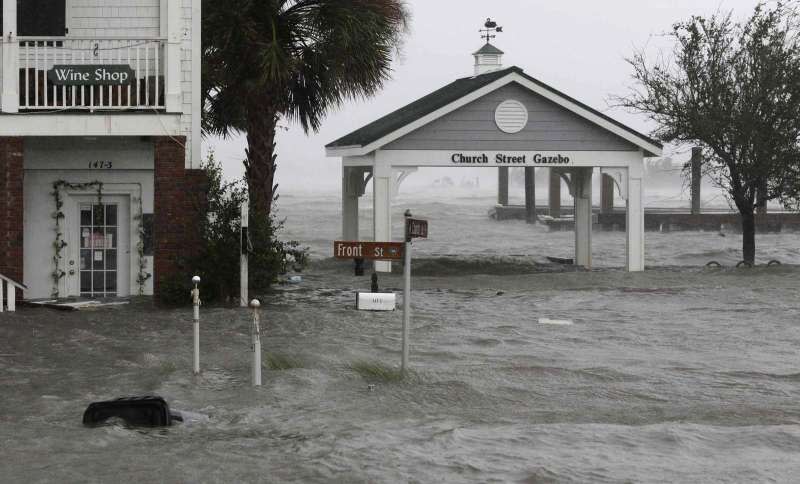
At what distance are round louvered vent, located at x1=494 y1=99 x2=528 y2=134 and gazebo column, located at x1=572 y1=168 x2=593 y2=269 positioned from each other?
15.2ft

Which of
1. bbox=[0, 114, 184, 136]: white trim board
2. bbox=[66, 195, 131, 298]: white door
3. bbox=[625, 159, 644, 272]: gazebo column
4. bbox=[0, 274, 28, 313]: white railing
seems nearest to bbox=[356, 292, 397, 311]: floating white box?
bbox=[66, 195, 131, 298]: white door

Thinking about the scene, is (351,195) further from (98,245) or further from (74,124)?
(74,124)

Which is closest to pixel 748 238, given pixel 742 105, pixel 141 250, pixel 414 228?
pixel 742 105

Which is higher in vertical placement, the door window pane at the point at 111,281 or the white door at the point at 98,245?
the white door at the point at 98,245

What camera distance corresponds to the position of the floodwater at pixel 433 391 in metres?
10.7

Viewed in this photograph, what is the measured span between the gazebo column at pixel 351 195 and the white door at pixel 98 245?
43.1 feet

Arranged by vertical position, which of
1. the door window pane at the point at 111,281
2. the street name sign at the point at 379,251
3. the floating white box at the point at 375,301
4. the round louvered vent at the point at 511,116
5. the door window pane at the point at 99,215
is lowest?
the floating white box at the point at 375,301

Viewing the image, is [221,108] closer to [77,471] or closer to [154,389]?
[154,389]

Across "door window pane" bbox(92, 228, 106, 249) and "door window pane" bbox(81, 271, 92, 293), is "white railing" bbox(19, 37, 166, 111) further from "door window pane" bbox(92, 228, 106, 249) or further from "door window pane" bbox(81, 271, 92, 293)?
"door window pane" bbox(81, 271, 92, 293)

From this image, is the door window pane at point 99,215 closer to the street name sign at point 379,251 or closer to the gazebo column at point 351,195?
the street name sign at point 379,251

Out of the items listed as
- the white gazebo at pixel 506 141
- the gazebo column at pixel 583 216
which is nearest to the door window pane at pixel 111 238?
the white gazebo at pixel 506 141

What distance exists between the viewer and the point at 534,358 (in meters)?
16.8

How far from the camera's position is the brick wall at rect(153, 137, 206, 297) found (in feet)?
69.6

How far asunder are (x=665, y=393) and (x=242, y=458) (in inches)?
214
